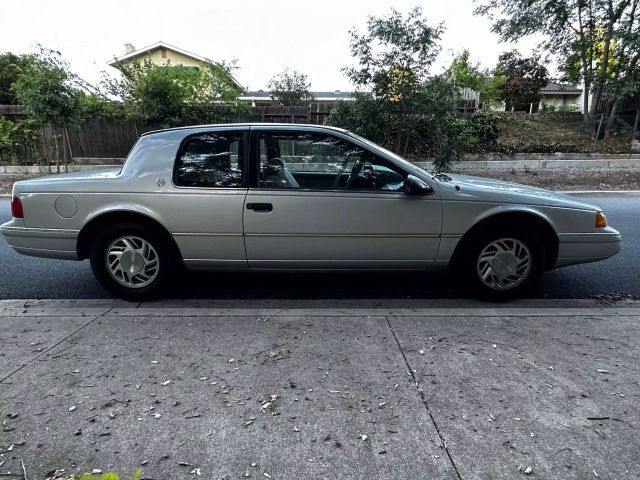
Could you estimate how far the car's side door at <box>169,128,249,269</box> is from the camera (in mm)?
3914

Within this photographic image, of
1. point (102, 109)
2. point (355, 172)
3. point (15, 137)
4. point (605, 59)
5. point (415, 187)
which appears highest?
point (605, 59)

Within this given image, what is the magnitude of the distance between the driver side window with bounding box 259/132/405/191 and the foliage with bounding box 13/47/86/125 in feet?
41.2

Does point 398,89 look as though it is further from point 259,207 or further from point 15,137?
point 15,137

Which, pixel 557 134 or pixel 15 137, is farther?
pixel 557 134

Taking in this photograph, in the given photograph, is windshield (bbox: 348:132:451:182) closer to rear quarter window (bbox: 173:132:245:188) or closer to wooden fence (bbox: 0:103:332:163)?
rear quarter window (bbox: 173:132:245:188)

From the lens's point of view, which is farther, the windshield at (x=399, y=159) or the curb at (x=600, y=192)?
the curb at (x=600, y=192)

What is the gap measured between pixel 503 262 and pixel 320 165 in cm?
192

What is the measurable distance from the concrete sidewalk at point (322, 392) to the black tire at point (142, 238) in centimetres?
30

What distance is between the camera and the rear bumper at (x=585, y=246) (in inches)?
157

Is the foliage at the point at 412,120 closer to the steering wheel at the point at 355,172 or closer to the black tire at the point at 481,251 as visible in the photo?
the steering wheel at the point at 355,172

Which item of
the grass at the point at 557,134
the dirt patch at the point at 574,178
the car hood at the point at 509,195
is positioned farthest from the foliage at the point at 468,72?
the car hood at the point at 509,195

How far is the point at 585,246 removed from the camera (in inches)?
159

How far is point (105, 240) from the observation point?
400cm

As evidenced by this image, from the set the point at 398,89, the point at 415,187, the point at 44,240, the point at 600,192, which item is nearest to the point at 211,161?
the point at 44,240
